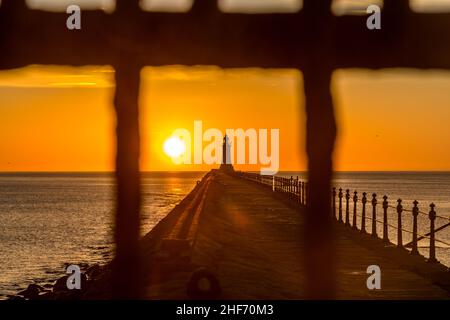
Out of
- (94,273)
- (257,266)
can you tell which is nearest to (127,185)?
(257,266)

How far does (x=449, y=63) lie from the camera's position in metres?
6.52

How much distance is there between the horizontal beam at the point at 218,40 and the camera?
6215 millimetres

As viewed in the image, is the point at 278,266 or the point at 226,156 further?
the point at 226,156

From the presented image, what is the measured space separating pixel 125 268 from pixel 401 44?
3.01 metres

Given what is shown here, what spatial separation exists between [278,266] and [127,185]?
334 inches

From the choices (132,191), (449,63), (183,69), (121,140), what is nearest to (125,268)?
(132,191)

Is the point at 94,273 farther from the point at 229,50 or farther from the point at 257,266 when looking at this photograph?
the point at 229,50

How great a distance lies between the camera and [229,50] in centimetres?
633

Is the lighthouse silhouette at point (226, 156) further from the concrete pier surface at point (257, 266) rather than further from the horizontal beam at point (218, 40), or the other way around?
the horizontal beam at point (218, 40)

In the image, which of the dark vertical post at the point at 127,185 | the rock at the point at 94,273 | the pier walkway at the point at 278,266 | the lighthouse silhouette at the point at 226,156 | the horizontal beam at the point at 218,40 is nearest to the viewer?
the dark vertical post at the point at 127,185

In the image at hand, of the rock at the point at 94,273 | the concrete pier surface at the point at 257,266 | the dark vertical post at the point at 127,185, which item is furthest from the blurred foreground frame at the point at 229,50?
the rock at the point at 94,273

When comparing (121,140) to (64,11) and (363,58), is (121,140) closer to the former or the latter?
(64,11)

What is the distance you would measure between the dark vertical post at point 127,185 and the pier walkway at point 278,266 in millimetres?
3666

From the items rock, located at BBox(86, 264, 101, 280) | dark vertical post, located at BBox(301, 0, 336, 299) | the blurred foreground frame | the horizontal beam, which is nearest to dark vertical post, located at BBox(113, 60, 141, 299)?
the blurred foreground frame
